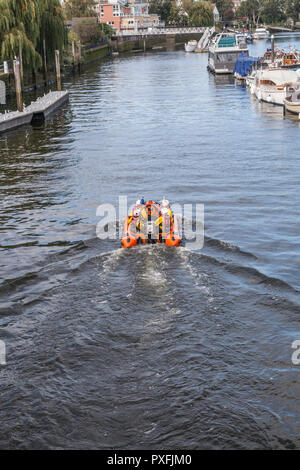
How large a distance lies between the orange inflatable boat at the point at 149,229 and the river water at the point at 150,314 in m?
0.33

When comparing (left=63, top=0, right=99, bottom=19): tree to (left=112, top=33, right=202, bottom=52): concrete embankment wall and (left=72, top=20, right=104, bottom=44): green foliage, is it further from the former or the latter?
(left=72, top=20, right=104, bottom=44): green foliage

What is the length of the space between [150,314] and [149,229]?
11.1 feet

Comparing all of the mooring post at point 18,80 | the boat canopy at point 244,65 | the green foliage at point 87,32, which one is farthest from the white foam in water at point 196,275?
the green foliage at point 87,32

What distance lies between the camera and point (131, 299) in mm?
11945

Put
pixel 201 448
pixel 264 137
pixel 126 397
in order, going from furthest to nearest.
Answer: pixel 264 137
pixel 126 397
pixel 201 448

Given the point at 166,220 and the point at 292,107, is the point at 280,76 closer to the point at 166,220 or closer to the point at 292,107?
the point at 292,107

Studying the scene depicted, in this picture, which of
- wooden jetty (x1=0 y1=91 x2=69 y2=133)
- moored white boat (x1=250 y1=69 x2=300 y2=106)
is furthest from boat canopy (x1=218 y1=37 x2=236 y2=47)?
wooden jetty (x1=0 y1=91 x2=69 y2=133)

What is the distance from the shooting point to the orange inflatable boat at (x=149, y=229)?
14289 mm

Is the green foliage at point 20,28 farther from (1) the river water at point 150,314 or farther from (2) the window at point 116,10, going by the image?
(2) the window at point 116,10

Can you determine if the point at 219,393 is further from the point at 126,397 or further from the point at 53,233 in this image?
the point at 53,233

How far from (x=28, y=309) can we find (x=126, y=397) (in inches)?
151

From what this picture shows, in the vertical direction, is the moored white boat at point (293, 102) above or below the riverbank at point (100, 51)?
below

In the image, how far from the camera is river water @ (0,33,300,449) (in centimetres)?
844

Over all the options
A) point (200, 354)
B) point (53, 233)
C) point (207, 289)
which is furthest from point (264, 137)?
point (200, 354)
